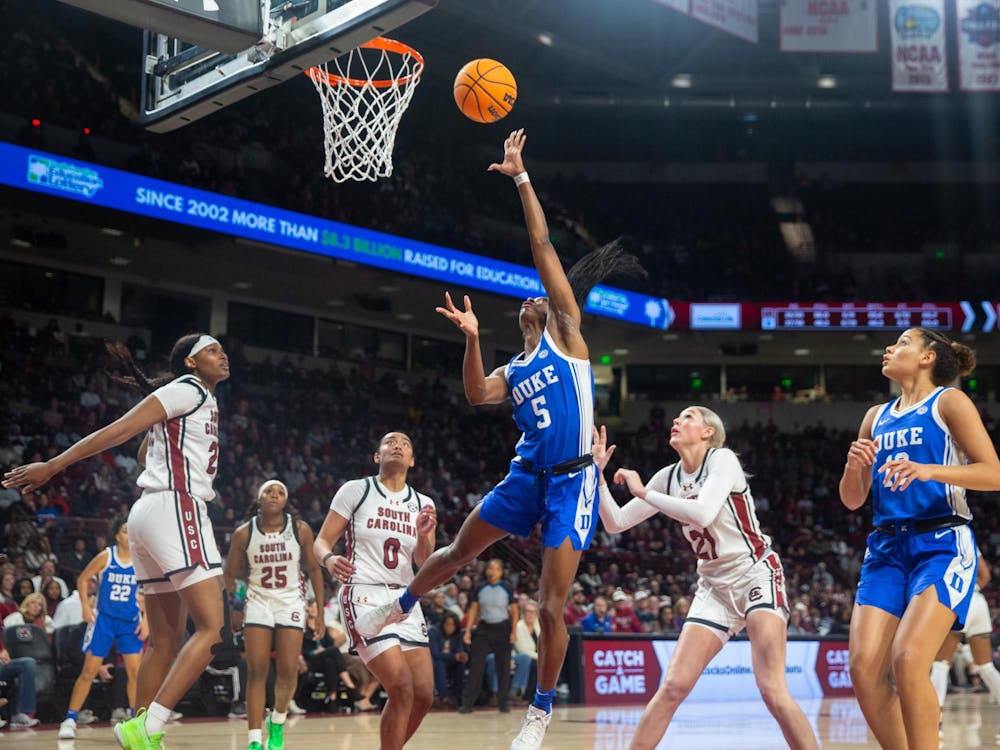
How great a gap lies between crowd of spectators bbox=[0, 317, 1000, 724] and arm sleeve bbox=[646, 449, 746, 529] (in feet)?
25.8

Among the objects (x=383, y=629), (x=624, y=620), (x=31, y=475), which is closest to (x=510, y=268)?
(x=624, y=620)

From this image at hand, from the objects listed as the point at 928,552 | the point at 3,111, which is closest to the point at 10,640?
the point at 928,552

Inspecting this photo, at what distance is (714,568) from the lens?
6375 millimetres

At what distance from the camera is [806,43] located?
2280 centimetres

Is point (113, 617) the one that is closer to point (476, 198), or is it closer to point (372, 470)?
point (372, 470)

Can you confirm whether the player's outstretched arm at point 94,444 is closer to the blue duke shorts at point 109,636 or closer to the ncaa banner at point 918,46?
the blue duke shorts at point 109,636

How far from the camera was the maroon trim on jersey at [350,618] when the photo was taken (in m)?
→ 6.43

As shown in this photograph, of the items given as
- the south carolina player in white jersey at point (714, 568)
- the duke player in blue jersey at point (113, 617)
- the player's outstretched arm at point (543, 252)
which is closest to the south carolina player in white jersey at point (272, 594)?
the duke player in blue jersey at point (113, 617)

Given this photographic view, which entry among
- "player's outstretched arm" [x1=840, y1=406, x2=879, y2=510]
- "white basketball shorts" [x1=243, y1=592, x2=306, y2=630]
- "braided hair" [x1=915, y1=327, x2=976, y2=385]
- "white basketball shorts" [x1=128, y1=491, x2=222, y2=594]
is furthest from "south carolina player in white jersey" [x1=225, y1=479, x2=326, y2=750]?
"braided hair" [x1=915, y1=327, x2=976, y2=385]

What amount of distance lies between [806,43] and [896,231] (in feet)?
44.6

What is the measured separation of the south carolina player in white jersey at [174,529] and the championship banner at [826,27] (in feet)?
63.0

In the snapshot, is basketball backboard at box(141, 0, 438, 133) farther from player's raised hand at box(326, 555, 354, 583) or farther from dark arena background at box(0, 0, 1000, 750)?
player's raised hand at box(326, 555, 354, 583)

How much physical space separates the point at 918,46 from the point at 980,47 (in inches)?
46.0

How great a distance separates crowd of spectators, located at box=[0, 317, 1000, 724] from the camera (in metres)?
16.0
